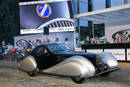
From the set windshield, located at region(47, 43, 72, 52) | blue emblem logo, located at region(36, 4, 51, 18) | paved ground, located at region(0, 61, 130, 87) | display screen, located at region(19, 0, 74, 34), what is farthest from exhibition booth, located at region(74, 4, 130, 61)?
blue emblem logo, located at region(36, 4, 51, 18)

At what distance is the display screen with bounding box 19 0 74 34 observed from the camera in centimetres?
2420

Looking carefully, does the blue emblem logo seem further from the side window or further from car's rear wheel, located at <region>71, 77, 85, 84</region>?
car's rear wheel, located at <region>71, 77, 85, 84</region>

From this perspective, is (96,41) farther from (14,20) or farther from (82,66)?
(14,20)

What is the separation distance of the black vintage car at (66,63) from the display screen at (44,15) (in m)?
17.0

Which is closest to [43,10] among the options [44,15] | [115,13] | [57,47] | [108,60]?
[44,15]

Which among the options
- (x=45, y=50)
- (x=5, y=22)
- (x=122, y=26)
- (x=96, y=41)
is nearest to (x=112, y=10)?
(x=96, y=41)

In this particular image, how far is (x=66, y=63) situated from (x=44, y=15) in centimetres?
2076

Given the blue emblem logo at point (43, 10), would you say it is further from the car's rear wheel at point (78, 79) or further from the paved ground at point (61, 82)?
the car's rear wheel at point (78, 79)

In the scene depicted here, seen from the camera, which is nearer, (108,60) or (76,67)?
(76,67)

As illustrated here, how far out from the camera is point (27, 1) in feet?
85.7

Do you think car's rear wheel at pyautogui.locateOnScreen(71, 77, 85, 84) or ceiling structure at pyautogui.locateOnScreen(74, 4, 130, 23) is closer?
car's rear wheel at pyautogui.locateOnScreen(71, 77, 85, 84)

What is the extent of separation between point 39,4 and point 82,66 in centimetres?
2182

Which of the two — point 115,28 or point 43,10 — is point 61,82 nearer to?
point 115,28

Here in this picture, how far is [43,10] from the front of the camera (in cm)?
2562
